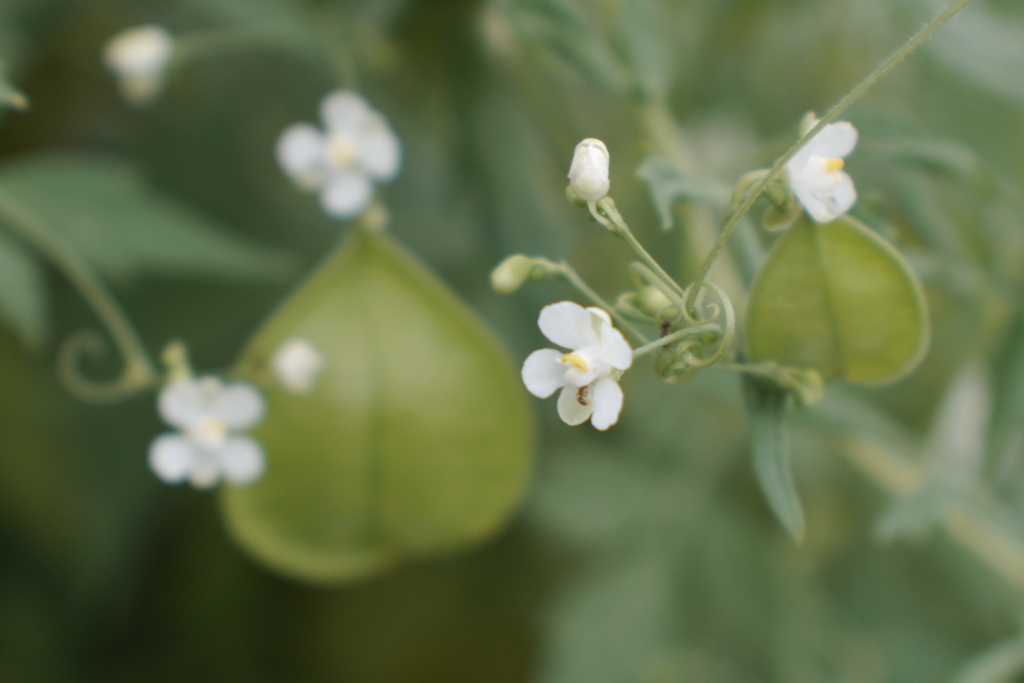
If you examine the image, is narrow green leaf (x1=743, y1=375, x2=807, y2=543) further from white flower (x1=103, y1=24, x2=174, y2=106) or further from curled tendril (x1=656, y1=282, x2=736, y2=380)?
white flower (x1=103, y1=24, x2=174, y2=106)

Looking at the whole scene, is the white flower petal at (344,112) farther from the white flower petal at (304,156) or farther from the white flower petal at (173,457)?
the white flower petal at (173,457)

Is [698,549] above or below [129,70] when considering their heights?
below

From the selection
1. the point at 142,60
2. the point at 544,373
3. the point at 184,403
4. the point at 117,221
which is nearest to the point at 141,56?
the point at 142,60

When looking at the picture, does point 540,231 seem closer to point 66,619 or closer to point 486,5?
point 486,5

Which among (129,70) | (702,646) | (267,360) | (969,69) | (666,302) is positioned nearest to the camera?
(666,302)

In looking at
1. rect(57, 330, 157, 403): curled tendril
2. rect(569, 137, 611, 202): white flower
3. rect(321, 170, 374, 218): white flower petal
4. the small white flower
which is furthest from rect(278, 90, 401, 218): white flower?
rect(569, 137, 611, 202): white flower

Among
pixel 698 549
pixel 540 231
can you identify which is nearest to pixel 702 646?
pixel 698 549

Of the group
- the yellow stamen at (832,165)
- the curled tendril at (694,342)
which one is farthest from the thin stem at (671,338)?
the yellow stamen at (832,165)
